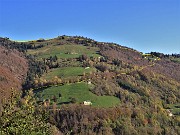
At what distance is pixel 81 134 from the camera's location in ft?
620

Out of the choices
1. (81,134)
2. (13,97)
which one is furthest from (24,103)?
(81,134)

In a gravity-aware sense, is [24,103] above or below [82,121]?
above

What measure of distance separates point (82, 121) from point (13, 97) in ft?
555

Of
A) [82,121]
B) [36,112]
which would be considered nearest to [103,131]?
[82,121]

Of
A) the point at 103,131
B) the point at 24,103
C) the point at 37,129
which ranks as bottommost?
the point at 103,131

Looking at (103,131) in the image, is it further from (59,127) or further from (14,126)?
(14,126)

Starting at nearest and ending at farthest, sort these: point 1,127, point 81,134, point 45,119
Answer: point 1,127 < point 45,119 < point 81,134

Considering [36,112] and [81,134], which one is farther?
[81,134]

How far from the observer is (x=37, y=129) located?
101 ft

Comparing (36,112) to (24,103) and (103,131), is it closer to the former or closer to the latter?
(24,103)

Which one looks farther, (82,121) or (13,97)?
(82,121)

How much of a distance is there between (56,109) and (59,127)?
364 inches

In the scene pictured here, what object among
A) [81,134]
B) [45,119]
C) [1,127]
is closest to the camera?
[1,127]

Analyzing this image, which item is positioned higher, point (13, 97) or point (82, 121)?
point (13, 97)
